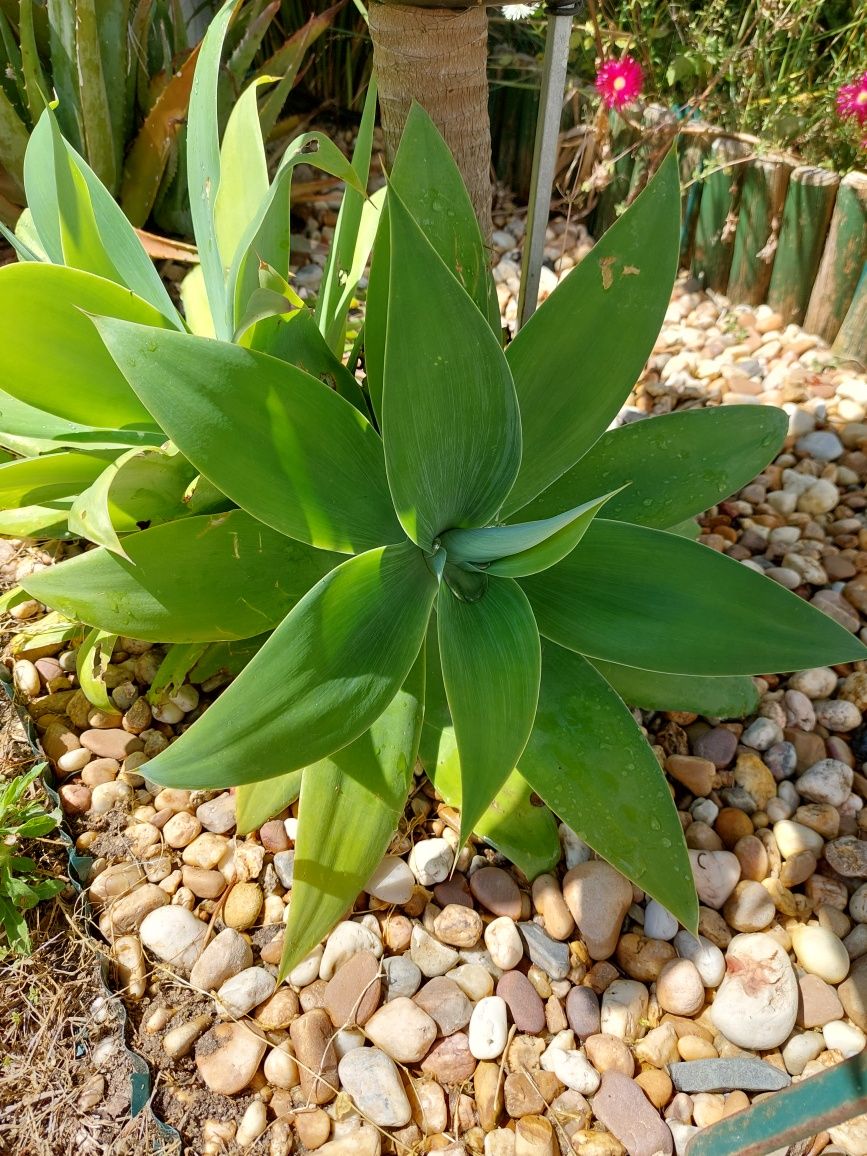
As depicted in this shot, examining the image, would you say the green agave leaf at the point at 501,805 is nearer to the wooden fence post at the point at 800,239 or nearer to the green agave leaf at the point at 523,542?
the green agave leaf at the point at 523,542

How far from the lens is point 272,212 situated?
988 millimetres

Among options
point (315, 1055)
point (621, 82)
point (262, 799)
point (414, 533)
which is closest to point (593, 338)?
point (414, 533)

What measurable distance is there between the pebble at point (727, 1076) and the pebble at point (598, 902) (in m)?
0.15

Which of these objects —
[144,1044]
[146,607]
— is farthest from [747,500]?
[144,1044]

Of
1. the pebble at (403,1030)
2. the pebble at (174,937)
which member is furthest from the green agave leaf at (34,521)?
the pebble at (403,1030)

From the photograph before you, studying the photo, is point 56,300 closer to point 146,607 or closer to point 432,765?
point 146,607

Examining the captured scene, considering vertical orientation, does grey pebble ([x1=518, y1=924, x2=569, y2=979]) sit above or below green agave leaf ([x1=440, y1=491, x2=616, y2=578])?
below

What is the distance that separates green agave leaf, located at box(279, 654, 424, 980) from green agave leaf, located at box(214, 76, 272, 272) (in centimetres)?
63

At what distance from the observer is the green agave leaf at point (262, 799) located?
0.99m

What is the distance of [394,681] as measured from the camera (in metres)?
0.84

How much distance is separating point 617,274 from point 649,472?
0.75ft

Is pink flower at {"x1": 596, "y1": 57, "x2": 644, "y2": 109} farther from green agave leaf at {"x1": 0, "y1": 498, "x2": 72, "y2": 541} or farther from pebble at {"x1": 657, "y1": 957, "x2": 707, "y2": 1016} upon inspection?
pebble at {"x1": 657, "y1": 957, "x2": 707, "y2": 1016}

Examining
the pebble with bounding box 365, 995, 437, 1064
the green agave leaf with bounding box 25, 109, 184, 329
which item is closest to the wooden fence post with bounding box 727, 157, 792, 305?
the green agave leaf with bounding box 25, 109, 184, 329

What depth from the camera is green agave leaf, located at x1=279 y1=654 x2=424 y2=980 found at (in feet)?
2.98
